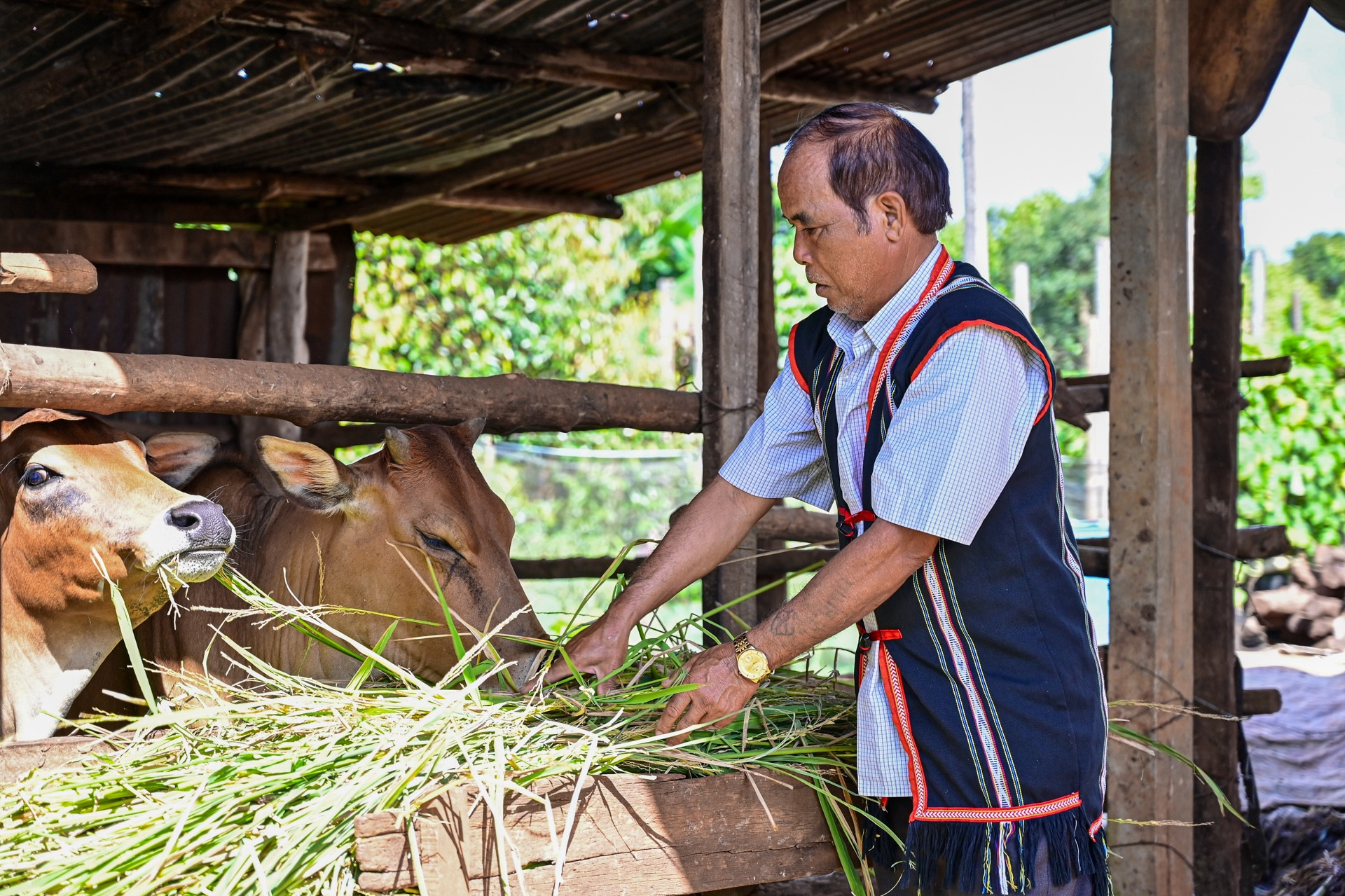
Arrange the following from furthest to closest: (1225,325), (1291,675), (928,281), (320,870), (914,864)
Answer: (1291,675) → (1225,325) → (928,281) → (914,864) → (320,870)

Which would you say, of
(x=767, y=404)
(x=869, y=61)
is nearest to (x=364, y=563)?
(x=767, y=404)

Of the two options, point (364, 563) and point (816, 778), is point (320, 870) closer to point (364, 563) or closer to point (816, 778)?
point (816, 778)

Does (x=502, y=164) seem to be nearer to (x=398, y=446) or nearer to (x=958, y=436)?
(x=398, y=446)

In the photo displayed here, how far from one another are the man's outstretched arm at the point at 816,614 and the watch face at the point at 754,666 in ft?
0.04

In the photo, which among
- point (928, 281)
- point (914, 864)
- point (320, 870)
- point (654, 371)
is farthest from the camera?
point (654, 371)

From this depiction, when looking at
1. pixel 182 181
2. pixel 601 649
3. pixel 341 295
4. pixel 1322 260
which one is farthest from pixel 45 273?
pixel 1322 260

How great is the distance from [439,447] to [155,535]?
2.85 ft

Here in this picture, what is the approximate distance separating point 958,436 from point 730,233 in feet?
5.82

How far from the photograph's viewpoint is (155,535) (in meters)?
3.13

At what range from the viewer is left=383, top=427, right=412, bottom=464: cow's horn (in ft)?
11.8

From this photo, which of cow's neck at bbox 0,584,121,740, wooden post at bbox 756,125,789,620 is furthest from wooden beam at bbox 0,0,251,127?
wooden post at bbox 756,125,789,620

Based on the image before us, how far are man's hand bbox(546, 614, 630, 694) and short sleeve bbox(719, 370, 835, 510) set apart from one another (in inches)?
18.3

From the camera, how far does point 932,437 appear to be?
2404mm

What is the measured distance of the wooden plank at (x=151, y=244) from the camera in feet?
19.9
